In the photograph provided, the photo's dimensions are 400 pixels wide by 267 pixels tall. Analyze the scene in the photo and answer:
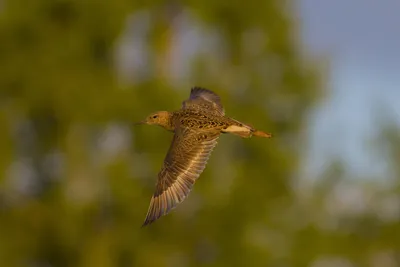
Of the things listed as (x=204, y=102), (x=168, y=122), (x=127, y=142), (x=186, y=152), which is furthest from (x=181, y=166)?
(x=127, y=142)

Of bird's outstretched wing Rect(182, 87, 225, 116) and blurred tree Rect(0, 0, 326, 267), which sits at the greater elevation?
bird's outstretched wing Rect(182, 87, 225, 116)

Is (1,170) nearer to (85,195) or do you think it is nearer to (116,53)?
(85,195)

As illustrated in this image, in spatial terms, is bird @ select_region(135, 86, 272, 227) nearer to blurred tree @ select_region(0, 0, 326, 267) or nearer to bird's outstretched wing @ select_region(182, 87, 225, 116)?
bird's outstretched wing @ select_region(182, 87, 225, 116)

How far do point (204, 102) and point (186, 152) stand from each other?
1.61 metres

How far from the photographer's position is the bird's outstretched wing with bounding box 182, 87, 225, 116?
32.1ft

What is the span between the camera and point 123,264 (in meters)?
18.1

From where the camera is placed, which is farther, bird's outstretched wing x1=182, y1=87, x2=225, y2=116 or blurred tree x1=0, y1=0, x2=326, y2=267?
blurred tree x1=0, y1=0, x2=326, y2=267

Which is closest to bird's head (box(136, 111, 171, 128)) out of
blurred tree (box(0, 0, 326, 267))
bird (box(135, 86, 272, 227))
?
bird (box(135, 86, 272, 227))

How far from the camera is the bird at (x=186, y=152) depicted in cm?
838

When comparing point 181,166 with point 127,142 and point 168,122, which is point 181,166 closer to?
point 168,122

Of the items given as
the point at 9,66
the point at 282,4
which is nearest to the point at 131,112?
the point at 9,66

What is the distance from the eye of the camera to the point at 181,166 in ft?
28.2

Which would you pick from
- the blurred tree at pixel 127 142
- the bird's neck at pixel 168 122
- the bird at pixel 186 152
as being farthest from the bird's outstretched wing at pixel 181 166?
the blurred tree at pixel 127 142

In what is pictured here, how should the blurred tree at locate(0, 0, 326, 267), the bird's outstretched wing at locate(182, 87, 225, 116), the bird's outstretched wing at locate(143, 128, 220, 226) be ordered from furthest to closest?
the blurred tree at locate(0, 0, 326, 267), the bird's outstretched wing at locate(182, 87, 225, 116), the bird's outstretched wing at locate(143, 128, 220, 226)
